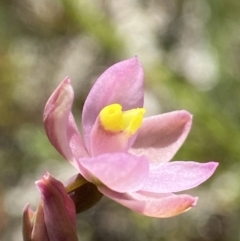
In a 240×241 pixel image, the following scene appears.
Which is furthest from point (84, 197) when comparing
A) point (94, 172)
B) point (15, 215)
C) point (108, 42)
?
point (15, 215)

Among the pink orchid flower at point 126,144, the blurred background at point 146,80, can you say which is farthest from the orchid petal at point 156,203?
the blurred background at point 146,80

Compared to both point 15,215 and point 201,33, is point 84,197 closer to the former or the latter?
point 15,215

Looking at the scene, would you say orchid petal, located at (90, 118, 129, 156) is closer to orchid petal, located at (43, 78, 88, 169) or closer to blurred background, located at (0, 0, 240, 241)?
orchid petal, located at (43, 78, 88, 169)

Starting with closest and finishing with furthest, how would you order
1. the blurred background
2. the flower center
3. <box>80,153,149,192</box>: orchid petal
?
<box>80,153,149,192</box>: orchid petal
the flower center
the blurred background

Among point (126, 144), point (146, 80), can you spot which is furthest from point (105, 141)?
point (146, 80)

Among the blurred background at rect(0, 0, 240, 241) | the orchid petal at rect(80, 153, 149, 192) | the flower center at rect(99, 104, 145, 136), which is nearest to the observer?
the orchid petal at rect(80, 153, 149, 192)

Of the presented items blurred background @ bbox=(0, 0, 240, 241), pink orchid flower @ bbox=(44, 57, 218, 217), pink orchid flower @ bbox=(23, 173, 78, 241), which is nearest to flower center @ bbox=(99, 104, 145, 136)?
pink orchid flower @ bbox=(44, 57, 218, 217)

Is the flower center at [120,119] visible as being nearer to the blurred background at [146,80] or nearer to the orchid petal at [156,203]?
the orchid petal at [156,203]
